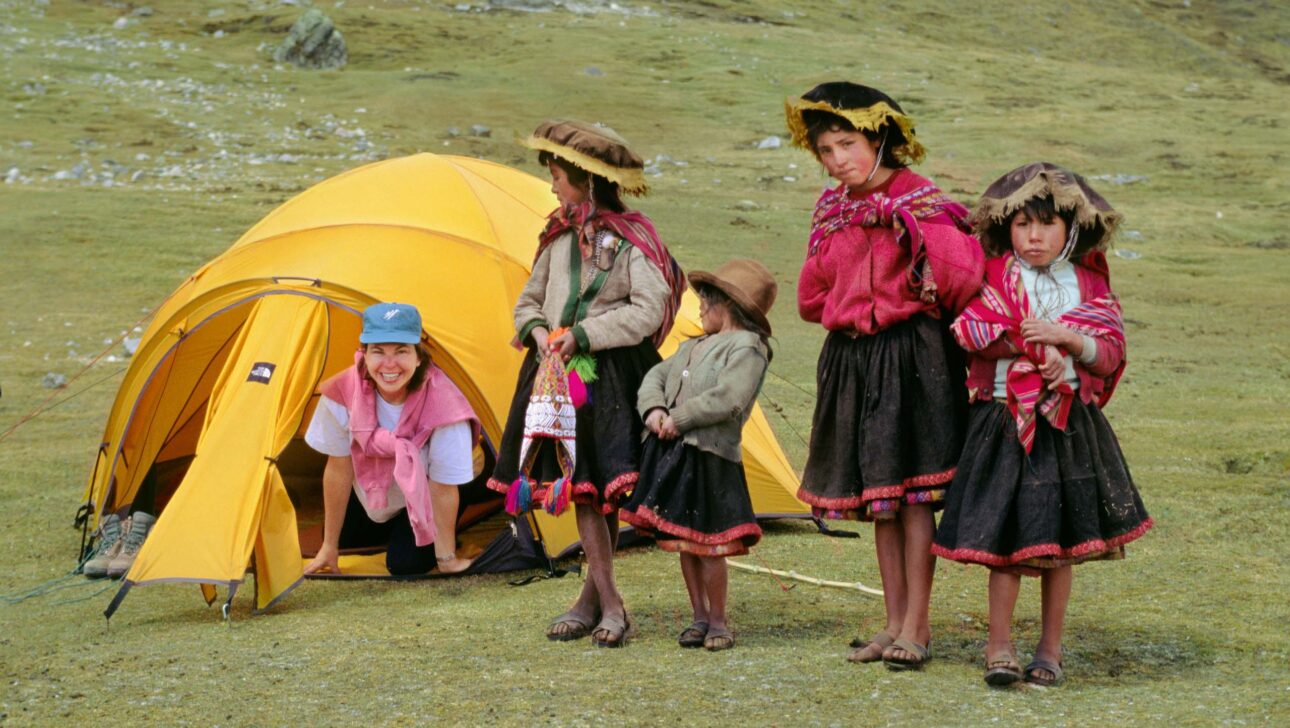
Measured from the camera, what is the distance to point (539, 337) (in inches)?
201

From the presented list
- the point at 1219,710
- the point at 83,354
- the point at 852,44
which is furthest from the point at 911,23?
the point at 1219,710

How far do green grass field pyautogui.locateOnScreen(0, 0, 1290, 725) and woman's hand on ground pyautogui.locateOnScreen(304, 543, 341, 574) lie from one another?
96 mm

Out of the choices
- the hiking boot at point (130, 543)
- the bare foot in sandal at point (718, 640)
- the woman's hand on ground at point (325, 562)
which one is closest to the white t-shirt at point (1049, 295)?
the bare foot in sandal at point (718, 640)

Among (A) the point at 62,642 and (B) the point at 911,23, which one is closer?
(A) the point at 62,642

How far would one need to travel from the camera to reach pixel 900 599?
4.53m

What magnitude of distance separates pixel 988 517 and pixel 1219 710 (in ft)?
2.57

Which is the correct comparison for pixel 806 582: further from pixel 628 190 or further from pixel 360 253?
pixel 360 253

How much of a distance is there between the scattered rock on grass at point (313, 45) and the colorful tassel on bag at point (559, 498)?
26.4 m

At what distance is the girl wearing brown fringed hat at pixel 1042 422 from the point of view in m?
4.19

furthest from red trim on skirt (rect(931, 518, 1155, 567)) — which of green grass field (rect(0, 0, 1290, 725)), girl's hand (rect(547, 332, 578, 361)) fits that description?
girl's hand (rect(547, 332, 578, 361))

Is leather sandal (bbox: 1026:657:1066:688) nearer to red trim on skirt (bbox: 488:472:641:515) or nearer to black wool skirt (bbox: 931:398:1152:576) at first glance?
black wool skirt (bbox: 931:398:1152:576)

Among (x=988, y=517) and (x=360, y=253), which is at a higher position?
(x=360, y=253)

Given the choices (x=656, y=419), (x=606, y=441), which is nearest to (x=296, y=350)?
(x=606, y=441)

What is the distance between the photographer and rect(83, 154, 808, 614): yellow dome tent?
571 cm
